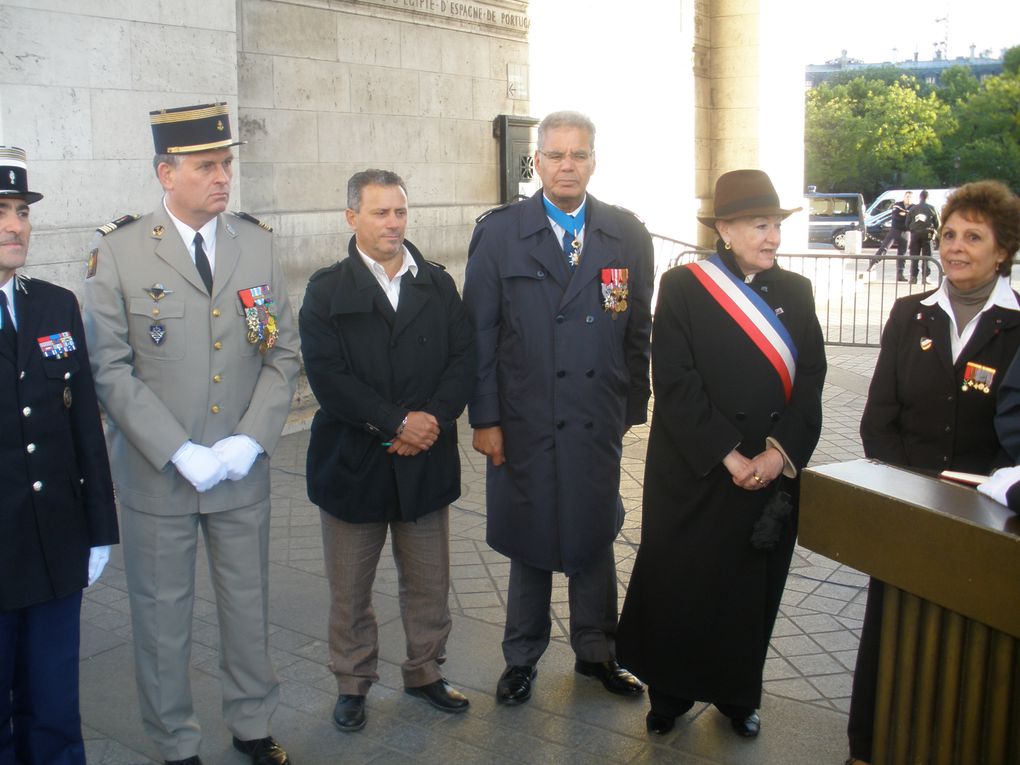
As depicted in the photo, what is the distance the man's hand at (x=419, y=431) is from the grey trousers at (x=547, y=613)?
0.69 metres

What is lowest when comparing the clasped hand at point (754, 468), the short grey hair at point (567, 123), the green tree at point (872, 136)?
the clasped hand at point (754, 468)

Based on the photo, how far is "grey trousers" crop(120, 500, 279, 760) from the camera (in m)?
3.56

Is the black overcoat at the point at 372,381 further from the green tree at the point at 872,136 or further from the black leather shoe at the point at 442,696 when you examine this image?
the green tree at the point at 872,136

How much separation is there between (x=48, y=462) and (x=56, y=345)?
35cm

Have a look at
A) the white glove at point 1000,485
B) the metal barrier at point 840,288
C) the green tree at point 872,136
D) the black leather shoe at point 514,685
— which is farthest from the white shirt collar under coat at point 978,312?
the green tree at point 872,136

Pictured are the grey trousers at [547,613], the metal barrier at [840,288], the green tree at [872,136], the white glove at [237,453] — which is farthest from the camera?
the green tree at [872,136]

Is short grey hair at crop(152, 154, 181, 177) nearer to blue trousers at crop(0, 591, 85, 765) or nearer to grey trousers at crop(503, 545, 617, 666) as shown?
blue trousers at crop(0, 591, 85, 765)

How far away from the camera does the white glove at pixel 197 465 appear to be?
344cm

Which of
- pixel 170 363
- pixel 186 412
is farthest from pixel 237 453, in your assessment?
pixel 170 363

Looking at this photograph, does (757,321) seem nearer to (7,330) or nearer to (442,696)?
(442,696)

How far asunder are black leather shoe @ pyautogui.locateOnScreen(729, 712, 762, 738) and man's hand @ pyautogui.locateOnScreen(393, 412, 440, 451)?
4.97ft

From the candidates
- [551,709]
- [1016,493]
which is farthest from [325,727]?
[1016,493]

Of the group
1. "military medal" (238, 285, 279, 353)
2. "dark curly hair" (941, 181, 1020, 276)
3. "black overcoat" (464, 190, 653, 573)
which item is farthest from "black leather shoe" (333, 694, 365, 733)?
"dark curly hair" (941, 181, 1020, 276)

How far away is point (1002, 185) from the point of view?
12.7ft
